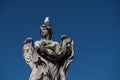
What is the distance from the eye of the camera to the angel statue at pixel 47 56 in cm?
1571

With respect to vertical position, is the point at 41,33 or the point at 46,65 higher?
the point at 41,33

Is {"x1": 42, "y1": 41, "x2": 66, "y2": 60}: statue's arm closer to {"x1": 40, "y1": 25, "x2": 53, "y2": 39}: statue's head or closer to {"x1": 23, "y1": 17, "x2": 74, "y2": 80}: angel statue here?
{"x1": 23, "y1": 17, "x2": 74, "y2": 80}: angel statue

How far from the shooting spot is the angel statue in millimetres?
15711

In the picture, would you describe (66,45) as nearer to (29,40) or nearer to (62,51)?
(62,51)

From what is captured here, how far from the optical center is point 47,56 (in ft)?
52.5

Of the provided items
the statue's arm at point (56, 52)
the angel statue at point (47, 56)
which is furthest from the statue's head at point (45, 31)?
A: the statue's arm at point (56, 52)

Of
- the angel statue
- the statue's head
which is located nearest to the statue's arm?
the angel statue

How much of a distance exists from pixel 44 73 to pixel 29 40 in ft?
5.29

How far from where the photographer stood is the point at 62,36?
53.1ft

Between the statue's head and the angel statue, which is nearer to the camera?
the angel statue

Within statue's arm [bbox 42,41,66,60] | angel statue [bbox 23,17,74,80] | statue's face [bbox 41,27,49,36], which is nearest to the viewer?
angel statue [bbox 23,17,74,80]

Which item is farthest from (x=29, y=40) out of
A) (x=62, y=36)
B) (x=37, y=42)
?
(x=62, y=36)

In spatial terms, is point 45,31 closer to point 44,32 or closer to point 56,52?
point 44,32

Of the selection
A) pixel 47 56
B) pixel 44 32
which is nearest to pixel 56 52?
pixel 47 56
